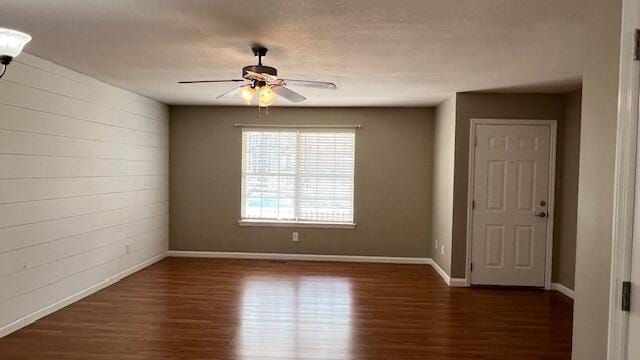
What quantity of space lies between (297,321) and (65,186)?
2.55 meters

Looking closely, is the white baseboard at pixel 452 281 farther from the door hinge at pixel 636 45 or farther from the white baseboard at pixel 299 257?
the door hinge at pixel 636 45

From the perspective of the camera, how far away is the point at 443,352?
10.9 ft

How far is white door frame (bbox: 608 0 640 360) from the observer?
1343mm

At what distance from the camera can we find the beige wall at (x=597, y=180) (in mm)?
1690

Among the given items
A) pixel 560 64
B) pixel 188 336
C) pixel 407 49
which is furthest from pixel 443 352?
pixel 560 64

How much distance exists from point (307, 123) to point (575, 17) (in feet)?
14.1

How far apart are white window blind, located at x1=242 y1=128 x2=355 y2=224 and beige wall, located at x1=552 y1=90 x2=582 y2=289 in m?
2.71

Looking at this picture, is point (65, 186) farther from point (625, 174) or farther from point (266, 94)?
point (625, 174)

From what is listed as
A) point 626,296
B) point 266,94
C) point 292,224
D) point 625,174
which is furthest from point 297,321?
point 625,174

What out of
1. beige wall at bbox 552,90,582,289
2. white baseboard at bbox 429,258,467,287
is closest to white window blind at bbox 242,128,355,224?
white baseboard at bbox 429,258,467,287

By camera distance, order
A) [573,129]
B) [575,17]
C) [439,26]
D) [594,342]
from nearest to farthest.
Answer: [594,342], [575,17], [439,26], [573,129]

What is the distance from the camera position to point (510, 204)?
5.17 m

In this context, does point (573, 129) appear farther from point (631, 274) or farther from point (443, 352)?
point (631, 274)

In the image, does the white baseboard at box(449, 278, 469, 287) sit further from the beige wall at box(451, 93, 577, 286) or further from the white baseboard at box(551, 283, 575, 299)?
the white baseboard at box(551, 283, 575, 299)
